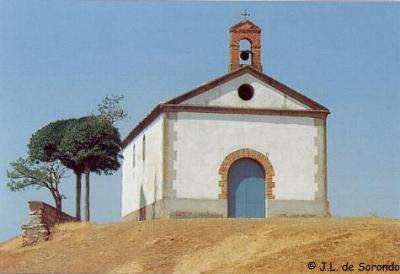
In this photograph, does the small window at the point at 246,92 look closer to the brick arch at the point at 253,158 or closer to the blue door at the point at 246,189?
the brick arch at the point at 253,158

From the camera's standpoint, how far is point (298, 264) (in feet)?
62.3

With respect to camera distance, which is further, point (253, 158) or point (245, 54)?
point (245, 54)

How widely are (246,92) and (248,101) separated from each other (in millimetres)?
498

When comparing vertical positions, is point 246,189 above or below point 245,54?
below

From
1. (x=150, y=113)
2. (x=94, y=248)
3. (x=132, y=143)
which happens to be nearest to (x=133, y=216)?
(x=132, y=143)

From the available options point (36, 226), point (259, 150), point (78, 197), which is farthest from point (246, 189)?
point (78, 197)

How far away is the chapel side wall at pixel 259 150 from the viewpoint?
97.9ft

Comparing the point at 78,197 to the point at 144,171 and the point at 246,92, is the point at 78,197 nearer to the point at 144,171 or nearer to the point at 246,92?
the point at 144,171

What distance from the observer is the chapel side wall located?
29.8 m

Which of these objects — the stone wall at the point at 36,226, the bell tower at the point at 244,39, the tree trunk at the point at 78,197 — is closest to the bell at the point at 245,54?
the bell tower at the point at 244,39

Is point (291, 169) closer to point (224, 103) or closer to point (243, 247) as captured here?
point (224, 103)

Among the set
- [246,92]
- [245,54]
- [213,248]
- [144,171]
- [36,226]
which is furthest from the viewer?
[144,171]

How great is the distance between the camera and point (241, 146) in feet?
100

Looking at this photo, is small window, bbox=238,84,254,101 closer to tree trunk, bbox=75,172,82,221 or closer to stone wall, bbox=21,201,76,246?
stone wall, bbox=21,201,76,246
